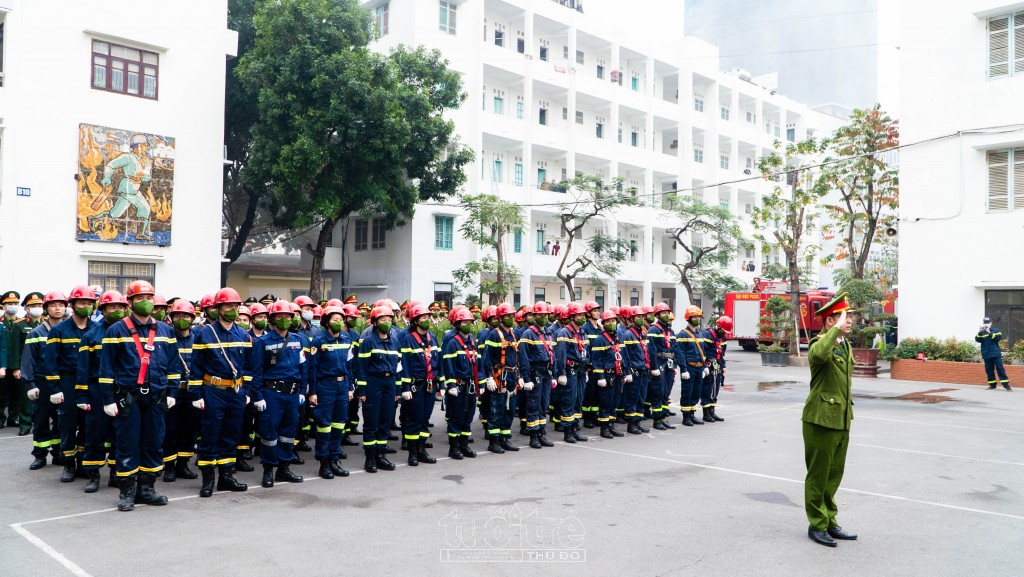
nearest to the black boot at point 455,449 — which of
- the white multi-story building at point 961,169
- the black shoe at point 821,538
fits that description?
the black shoe at point 821,538

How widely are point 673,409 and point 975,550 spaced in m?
9.04

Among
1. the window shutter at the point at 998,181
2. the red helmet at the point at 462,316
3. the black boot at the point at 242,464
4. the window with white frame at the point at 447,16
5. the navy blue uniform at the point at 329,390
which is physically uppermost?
the window with white frame at the point at 447,16

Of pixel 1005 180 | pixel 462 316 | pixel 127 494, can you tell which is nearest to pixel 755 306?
pixel 1005 180

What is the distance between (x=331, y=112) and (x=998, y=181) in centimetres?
2008

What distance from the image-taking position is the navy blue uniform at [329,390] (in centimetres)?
875

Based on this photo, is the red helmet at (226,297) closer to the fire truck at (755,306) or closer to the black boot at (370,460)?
the black boot at (370,460)

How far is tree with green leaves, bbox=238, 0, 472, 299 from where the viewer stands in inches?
952

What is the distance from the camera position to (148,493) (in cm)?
740

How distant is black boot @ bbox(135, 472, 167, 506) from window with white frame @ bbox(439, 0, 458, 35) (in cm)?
2714

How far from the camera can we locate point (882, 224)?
28516mm

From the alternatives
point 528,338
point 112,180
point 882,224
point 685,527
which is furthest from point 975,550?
point 882,224

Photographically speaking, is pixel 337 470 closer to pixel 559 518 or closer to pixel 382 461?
pixel 382 461

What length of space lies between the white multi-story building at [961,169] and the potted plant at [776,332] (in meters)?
4.60

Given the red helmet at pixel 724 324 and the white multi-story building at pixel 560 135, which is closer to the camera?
the red helmet at pixel 724 324
